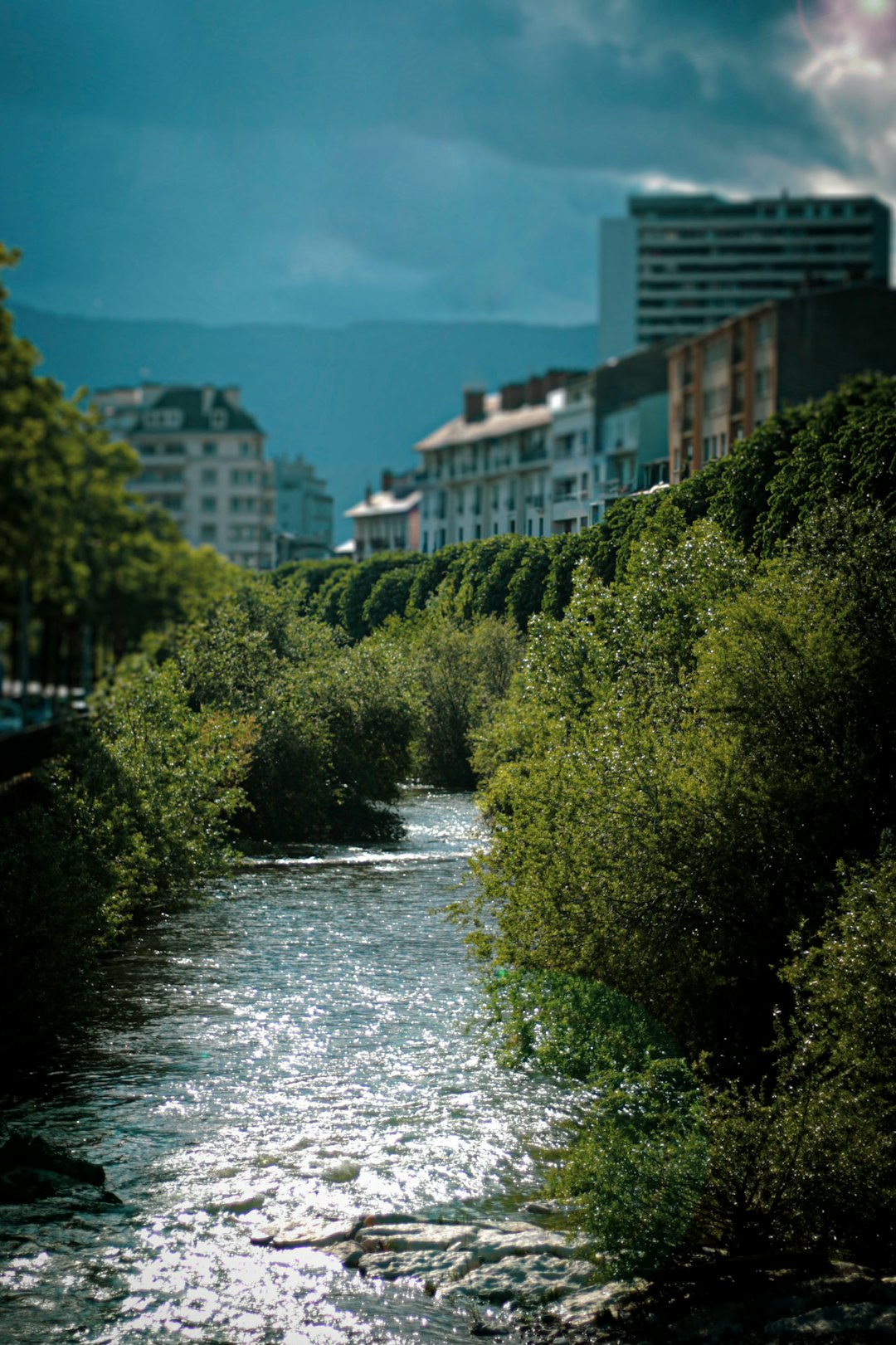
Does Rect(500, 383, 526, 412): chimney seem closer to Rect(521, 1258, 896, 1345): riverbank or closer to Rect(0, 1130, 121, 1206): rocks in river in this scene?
Rect(0, 1130, 121, 1206): rocks in river

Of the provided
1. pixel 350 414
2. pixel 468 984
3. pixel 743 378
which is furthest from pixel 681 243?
pixel 468 984

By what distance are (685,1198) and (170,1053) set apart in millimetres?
8145

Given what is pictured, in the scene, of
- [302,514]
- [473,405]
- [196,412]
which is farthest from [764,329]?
[196,412]

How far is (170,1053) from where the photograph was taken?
1816cm

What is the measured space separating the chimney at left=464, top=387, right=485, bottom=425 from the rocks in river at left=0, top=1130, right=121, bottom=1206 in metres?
47.9

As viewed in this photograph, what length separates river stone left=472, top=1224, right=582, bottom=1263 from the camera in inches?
486

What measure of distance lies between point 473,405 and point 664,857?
158 feet

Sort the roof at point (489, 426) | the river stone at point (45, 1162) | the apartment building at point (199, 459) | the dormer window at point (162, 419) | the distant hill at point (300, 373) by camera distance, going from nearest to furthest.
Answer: the river stone at point (45, 1162) < the apartment building at point (199, 459) < the dormer window at point (162, 419) < the distant hill at point (300, 373) < the roof at point (489, 426)

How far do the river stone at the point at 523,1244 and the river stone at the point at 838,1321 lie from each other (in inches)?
78.1

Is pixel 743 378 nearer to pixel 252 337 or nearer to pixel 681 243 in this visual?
pixel 252 337

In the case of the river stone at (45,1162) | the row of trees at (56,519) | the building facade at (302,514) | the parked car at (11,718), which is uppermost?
the building facade at (302,514)

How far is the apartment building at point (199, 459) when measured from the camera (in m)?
16.1

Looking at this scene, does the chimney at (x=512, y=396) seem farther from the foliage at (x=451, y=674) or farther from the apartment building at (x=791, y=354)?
the foliage at (x=451, y=674)

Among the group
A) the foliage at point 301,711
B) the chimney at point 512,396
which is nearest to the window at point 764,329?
the chimney at point 512,396
